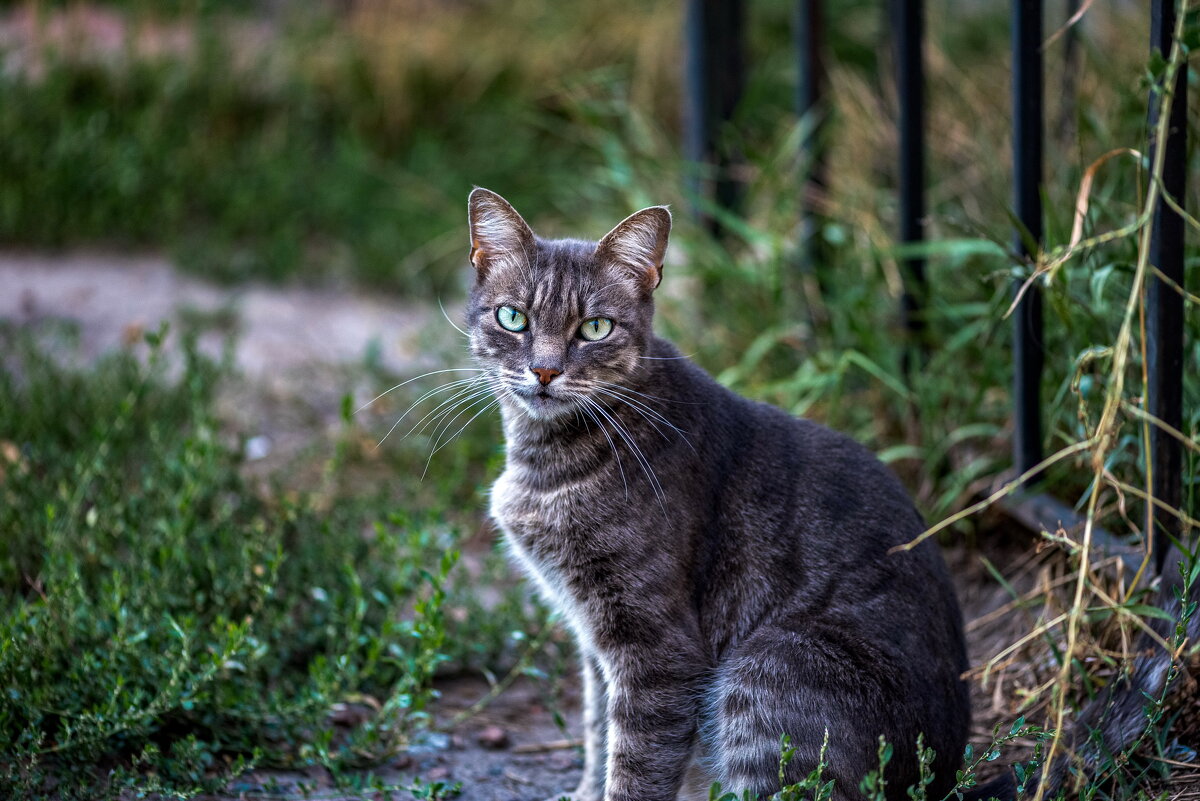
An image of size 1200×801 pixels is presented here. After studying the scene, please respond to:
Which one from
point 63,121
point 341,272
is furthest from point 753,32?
point 63,121

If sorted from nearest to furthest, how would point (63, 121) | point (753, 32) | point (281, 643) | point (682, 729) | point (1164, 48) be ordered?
point (1164, 48) < point (682, 729) < point (281, 643) < point (63, 121) < point (753, 32)

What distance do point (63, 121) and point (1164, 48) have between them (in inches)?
196

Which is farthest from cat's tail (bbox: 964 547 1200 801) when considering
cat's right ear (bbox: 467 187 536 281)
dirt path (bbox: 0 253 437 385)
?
dirt path (bbox: 0 253 437 385)

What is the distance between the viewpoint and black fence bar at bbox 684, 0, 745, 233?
4.55 metres

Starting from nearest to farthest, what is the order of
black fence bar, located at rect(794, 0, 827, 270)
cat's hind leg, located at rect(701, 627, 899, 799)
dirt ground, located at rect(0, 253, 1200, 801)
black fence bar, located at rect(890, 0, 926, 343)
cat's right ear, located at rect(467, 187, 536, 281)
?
cat's hind leg, located at rect(701, 627, 899, 799)
cat's right ear, located at rect(467, 187, 536, 281)
dirt ground, located at rect(0, 253, 1200, 801)
black fence bar, located at rect(890, 0, 926, 343)
black fence bar, located at rect(794, 0, 827, 270)

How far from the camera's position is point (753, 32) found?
22.6ft

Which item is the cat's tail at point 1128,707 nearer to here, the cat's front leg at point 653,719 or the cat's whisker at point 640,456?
the cat's front leg at point 653,719

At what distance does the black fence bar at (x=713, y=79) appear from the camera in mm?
4547

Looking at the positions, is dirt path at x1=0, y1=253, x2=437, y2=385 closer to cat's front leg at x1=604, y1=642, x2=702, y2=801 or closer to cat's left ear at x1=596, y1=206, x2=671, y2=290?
cat's left ear at x1=596, y1=206, x2=671, y2=290

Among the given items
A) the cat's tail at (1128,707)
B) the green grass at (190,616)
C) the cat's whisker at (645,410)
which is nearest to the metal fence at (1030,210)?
the cat's tail at (1128,707)

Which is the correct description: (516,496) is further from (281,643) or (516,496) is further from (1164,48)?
(1164,48)

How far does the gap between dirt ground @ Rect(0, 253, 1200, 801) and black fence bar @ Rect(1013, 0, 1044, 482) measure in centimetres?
36

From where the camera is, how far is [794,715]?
86.7 inches

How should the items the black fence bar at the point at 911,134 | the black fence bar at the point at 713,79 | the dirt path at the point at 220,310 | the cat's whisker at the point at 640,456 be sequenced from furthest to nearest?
the dirt path at the point at 220,310 → the black fence bar at the point at 713,79 → the black fence bar at the point at 911,134 → the cat's whisker at the point at 640,456
